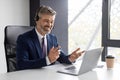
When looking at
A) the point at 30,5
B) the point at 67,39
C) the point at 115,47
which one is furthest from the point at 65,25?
the point at 115,47

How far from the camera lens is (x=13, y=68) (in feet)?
6.61

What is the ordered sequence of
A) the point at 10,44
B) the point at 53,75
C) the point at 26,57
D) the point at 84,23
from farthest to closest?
the point at 84,23
the point at 10,44
the point at 26,57
the point at 53,75

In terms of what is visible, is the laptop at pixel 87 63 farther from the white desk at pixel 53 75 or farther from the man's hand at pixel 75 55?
the man's hand at pixel 75 55

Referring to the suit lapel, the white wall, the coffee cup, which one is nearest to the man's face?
the suit lapel

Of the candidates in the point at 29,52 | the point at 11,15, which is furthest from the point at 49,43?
the point at 11,15

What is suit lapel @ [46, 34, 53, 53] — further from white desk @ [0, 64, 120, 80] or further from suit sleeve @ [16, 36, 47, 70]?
white desk @ [0, 64, 120, 80]

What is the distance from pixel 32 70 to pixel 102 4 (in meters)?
1.96

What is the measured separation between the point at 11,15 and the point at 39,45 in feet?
5.09

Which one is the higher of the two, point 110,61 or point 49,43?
point 49,43

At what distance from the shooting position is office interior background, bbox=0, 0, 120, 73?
10.5 feet

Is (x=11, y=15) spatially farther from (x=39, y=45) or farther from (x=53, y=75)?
(x=53, y=75)

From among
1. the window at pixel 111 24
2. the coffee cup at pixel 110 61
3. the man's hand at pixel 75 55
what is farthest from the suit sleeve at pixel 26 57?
the window at pixel 111 24

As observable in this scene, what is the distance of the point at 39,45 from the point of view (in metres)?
1.95

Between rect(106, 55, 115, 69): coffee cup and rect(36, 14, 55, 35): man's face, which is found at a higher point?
rect(36, 14, 55, 35): man's face
